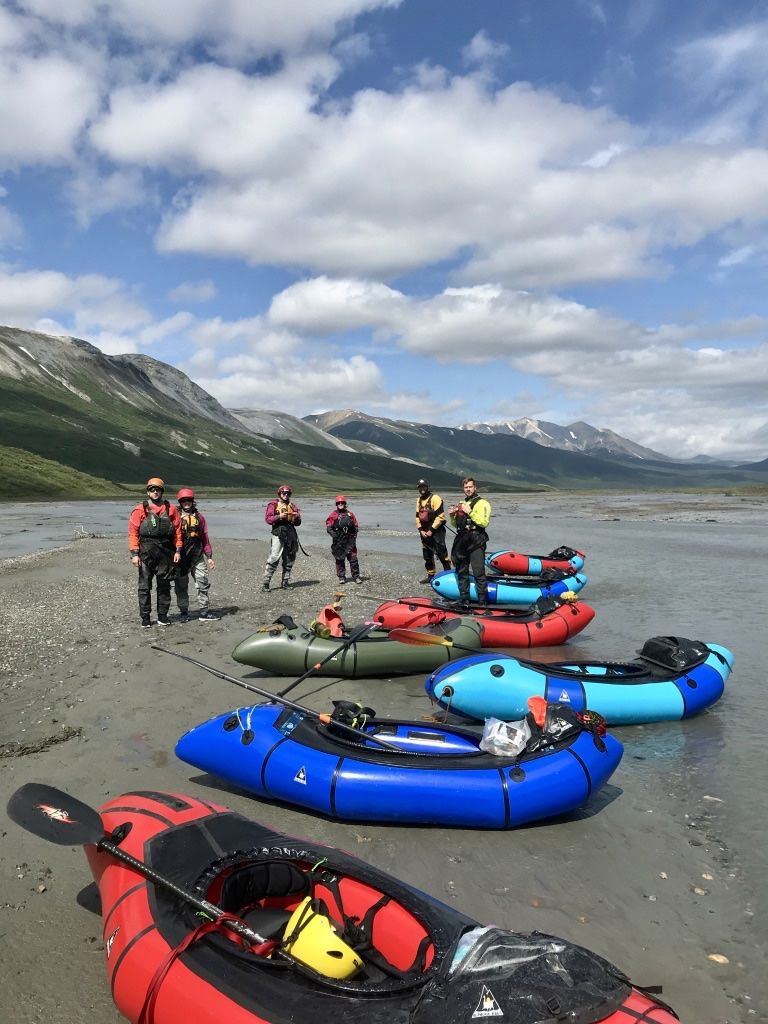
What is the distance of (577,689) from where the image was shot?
8773 mm

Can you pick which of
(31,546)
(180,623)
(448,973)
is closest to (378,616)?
(180,623)

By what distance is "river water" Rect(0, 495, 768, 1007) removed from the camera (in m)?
6.86

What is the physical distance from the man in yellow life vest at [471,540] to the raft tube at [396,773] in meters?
8.35

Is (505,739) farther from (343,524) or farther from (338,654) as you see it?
(343,524)

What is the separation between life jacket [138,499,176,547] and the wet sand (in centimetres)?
217

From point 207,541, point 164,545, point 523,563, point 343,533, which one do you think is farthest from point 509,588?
point 164,545

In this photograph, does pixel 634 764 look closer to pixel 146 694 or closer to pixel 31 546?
pixel 146 694

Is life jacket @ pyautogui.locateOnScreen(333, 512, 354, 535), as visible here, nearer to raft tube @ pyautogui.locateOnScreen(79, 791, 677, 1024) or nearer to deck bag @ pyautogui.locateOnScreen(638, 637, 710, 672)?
deck bag @ pyautogui.locateOnScreen(638, 637, 710, 672)

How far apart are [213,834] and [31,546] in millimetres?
30291

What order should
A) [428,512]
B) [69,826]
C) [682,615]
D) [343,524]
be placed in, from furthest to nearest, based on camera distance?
[343,524] → [428,512] → [682,615] → [69,826]

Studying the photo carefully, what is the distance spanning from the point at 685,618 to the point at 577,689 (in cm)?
821

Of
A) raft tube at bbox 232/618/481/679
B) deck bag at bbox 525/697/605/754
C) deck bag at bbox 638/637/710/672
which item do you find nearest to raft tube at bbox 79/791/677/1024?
deck bag at bbox 525/697/605/754

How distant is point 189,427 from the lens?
186m

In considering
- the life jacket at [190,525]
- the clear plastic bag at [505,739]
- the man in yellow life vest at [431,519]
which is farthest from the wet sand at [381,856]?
the man in yellow life vest at [431,519]
